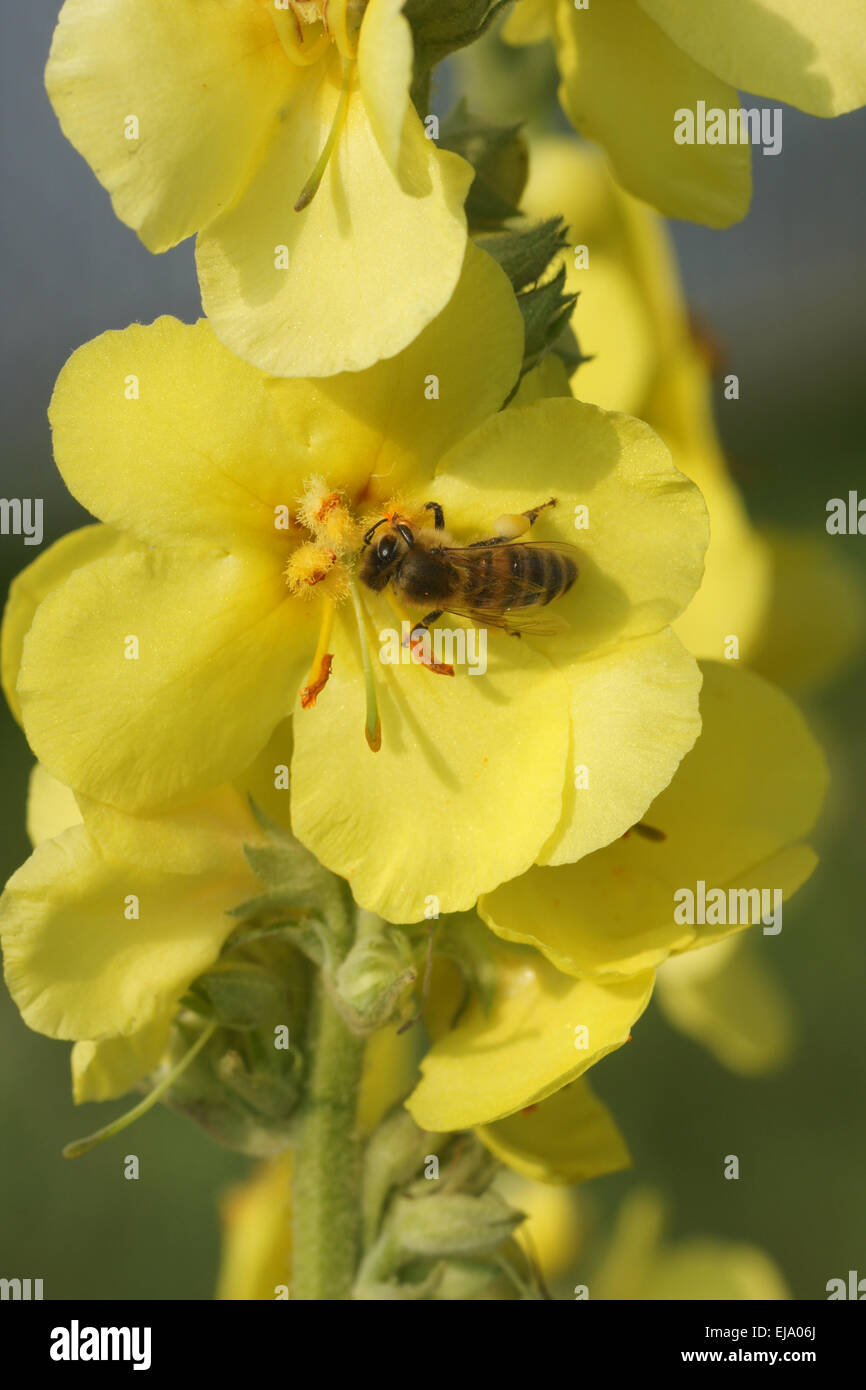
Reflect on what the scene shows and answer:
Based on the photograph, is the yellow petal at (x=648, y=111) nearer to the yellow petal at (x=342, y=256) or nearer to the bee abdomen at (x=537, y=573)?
the yellow petal at (x=342, y=256)

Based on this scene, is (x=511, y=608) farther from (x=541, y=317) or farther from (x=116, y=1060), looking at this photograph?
(x=116, y=1060)

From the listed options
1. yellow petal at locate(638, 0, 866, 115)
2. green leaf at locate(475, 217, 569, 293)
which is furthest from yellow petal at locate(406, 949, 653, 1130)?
yellow petal at locate(638, 0, 866, 115)

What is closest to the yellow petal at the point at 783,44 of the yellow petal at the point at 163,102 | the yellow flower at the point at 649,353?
the yellow petal at the point at 163,102

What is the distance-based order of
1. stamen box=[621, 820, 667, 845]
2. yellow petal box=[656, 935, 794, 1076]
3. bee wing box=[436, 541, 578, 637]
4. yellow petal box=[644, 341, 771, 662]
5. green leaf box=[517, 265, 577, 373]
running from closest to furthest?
bee wing box=[436, 541, 578, 637]
green leaf box=[517, 265, 577, 373]
stamen box=[621, 820, 667, 845]
yellow petal box=[644, 341, 771, 662]
yellow petal box=[656, 935, 794, 1076]

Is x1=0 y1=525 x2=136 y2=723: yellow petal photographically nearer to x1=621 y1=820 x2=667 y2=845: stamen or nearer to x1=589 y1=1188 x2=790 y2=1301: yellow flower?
x1=621 y1=820 x2=667 y2=845: stamen
